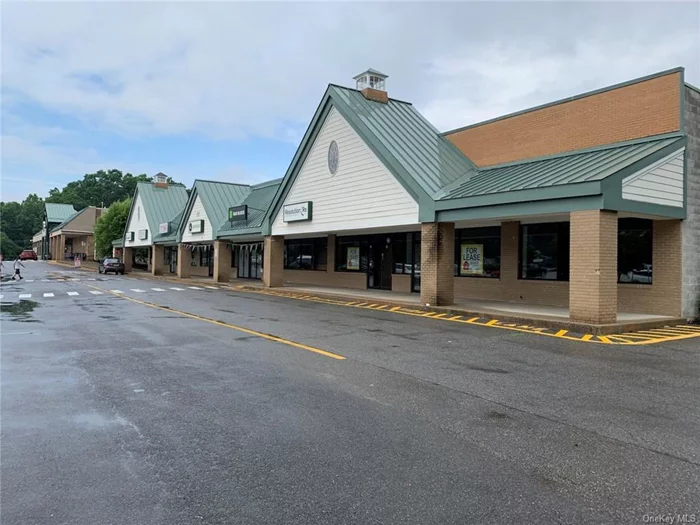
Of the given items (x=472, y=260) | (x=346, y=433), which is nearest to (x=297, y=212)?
(x=472, y=260)

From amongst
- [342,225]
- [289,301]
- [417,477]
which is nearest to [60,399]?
[417,477]

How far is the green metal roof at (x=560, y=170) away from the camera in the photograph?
13.3 metres

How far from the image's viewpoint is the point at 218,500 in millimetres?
3807

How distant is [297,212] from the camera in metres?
24.9

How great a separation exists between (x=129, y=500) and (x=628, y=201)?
12.6 m

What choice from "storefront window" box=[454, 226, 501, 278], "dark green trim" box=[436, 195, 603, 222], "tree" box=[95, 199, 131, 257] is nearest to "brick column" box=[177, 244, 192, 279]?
"tree" box=[95, 199, 131, 257]

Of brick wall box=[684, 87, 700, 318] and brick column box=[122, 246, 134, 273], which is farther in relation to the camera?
brick column box=[122, 246, 134, 273]

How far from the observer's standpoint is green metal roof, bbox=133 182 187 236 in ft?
162

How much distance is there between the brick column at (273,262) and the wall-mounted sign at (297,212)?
2.34 m

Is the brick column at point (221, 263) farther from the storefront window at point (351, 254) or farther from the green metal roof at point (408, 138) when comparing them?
the green metal roof at point (408, 138)

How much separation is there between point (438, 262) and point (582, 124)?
20.5 feet

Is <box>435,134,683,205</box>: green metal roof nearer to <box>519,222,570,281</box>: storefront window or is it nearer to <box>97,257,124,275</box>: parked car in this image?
<box>519,222,570,281</box>: storefront window

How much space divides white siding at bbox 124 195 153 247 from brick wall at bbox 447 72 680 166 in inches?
1463

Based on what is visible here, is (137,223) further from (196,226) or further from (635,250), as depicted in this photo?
(635,250)
